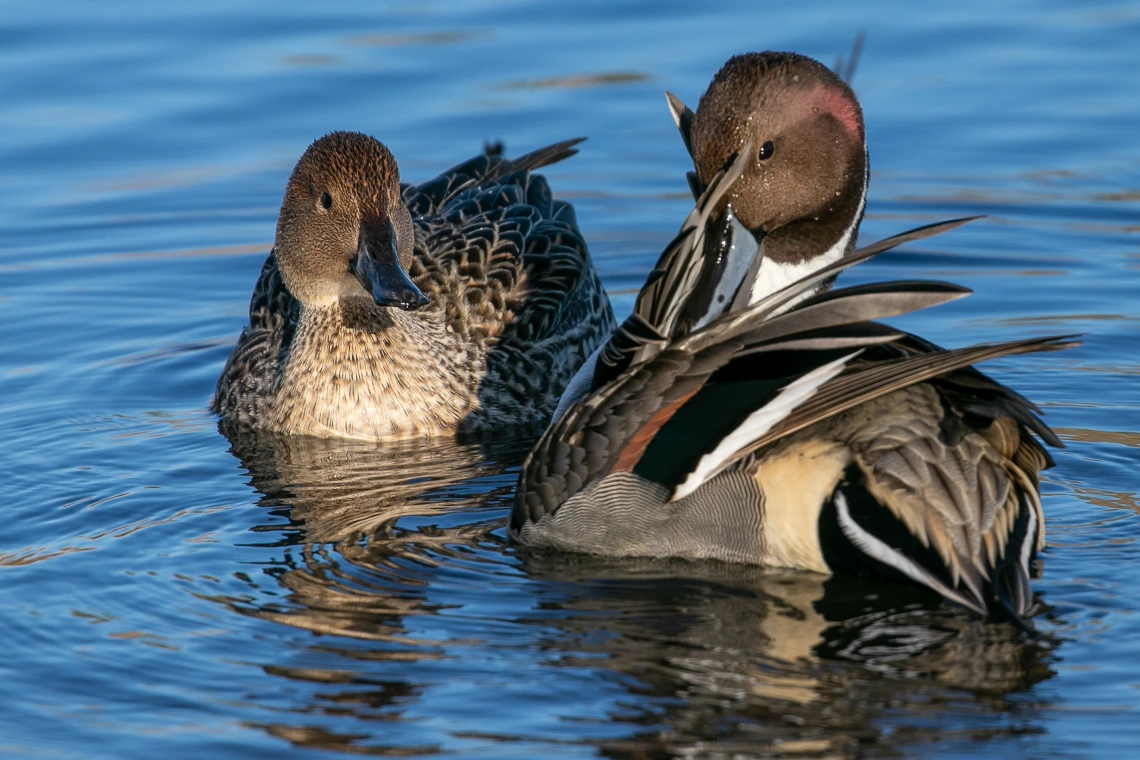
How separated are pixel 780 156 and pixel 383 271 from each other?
2.06 metres

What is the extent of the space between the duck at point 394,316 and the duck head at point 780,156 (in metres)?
1.60

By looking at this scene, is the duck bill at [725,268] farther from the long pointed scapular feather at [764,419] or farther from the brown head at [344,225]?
the brown head at [344,225]

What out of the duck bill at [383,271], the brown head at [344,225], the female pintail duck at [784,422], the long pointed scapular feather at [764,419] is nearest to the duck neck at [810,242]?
the female pintail duck at [784,422]

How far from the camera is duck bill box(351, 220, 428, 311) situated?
740cm

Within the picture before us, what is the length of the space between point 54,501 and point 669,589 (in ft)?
8.78

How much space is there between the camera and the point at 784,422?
17.2 ft

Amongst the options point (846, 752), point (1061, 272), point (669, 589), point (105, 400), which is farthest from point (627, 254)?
point (846, 752)

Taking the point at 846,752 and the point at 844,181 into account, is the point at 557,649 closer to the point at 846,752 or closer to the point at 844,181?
the point at 846,752

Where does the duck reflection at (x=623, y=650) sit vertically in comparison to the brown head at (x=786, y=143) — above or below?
below

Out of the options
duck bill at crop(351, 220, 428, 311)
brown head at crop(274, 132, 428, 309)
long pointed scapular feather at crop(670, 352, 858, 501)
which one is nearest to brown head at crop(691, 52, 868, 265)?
long pointed scapular feather at crop(670, 352, 858, 501)

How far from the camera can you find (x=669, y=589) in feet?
19.2

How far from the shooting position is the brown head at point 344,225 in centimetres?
779

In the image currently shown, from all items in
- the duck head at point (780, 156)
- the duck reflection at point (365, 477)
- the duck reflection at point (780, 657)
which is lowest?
the duck reflection at point (780, 657)

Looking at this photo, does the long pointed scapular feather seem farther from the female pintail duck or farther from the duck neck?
the duck neck
